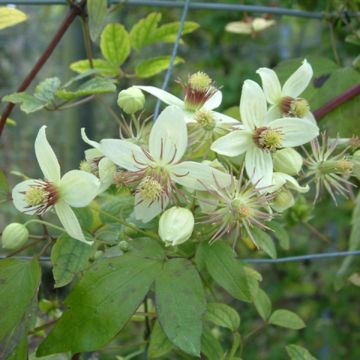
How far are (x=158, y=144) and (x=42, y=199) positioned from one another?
0.13 m

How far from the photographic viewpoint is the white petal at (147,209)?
0.66m

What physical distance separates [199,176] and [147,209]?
0.07 metres

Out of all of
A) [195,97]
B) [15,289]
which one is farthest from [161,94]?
[15,289]

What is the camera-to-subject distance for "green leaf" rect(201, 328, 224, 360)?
72 centimetres

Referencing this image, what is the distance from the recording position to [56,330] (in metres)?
0.65

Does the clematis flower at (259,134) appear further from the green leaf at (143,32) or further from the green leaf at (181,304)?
the green leaf at (143,32)

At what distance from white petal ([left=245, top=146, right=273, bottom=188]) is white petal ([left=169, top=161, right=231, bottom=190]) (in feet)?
0.12

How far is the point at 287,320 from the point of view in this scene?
2.88ft

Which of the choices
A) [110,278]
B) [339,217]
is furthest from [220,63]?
[110,278]

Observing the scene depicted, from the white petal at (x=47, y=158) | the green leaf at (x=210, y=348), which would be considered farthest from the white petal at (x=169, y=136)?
the green leaf at (x=210, y=348)

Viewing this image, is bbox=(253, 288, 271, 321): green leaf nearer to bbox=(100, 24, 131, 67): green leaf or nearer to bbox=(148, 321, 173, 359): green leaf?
bbox=(148, 321, 173, 359): green leaf

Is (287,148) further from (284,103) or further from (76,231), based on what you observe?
(76,231)

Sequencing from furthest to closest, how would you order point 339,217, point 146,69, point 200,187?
point 339,217 → point 146,69 → point 200,187

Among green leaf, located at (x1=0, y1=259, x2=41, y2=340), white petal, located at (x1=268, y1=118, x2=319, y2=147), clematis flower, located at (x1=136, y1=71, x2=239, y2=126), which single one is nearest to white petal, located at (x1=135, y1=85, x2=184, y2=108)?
clematis flower, located at (x1=136, y1=71, x2=239, y2=126)
